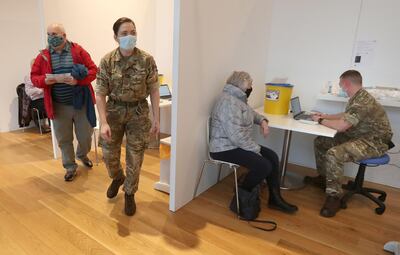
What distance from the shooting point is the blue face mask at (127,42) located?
192 centimetres

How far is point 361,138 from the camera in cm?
251

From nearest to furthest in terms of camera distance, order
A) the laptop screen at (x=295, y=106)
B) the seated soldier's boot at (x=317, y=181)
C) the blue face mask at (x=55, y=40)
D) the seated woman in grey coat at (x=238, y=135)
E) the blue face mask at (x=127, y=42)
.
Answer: the blue face mask at (x=127, y=42) < the seated woman in grey coat at (x=238, y=135) < the blue face mask at (x=55, y=40) < the laptop screen at (x=295, y=106) < the seated soldier's boot at (x=317, y=181)

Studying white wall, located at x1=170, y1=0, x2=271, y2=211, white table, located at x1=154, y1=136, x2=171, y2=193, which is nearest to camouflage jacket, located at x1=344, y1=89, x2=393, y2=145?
white wall, located at x1=170, y1=0, x2=271, y2=211

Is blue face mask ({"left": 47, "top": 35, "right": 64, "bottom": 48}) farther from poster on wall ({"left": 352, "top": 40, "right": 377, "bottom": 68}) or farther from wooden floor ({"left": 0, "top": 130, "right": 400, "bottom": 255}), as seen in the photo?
poster on wall ({"left": 352, "top": 40, "right": 377, "bottom": 68})

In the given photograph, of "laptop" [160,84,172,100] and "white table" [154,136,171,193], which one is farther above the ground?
"laptop" [160,84,172,100]

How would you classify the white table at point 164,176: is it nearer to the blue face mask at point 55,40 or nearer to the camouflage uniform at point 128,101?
the camouflage uniform at point 128,101

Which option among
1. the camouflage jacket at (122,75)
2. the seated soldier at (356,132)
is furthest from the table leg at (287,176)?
the camouflage jacket at (122,75)

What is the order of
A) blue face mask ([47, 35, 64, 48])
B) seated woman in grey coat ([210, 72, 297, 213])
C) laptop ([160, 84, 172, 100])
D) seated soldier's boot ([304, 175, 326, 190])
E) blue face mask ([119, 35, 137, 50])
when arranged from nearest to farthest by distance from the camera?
1. blue face mask ([119, 35, 137, 50])
2. seated woman in grey coat ([210, 72, 297, 213])
3. blue face mask ([47, 35, 64, 48])
4. seated soldier's boot ([304, 175, 326, 190])
5. laptop ([160, 84, 172, 100])

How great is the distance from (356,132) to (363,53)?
0.96 m

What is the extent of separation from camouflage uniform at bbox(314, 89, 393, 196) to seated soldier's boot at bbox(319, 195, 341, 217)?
5 centimetres

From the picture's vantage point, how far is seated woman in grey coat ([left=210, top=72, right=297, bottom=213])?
2232 millimetres

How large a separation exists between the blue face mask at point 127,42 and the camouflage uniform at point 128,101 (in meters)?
0.08

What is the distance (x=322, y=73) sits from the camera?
322 centimetres

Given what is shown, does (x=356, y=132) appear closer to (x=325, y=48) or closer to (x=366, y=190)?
(x=366, y=190)
